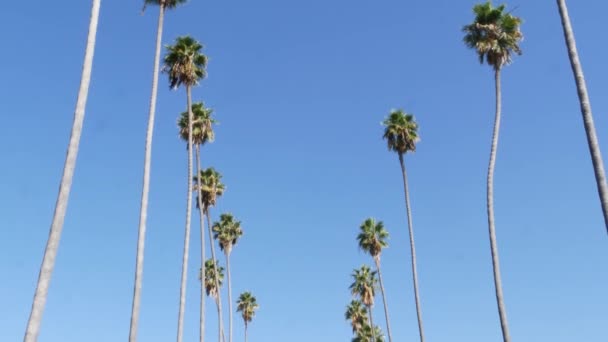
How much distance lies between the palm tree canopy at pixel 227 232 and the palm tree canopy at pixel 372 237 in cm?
1333

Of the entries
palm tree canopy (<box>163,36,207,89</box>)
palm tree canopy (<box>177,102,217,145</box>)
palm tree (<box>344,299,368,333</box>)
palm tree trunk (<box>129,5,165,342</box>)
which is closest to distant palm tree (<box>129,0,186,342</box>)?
palm tree trunk (<box>129,5,165,342</box>)

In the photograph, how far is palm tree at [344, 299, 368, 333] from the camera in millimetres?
82562

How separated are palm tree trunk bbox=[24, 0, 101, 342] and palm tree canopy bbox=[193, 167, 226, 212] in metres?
35.7

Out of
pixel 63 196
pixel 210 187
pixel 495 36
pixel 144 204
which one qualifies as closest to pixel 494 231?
pixel 495 36

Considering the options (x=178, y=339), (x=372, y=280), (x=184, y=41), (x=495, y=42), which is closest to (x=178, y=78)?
(x=184, y=41)

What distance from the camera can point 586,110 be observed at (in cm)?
1739

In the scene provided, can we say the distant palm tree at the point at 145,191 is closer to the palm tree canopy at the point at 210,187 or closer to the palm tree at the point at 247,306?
the palm tree canopy at the point at 210,187

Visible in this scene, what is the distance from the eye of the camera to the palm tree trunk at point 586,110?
642 inches

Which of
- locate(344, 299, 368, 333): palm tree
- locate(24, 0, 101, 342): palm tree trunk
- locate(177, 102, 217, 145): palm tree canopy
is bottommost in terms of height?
locate(24, 0, 101, 342): palm tree trunk

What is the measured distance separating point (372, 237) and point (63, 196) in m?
49.8

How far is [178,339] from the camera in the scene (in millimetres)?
35094

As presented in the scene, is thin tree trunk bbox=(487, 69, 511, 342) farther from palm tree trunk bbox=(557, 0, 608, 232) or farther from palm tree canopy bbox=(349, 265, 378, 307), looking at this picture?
palm tree canopy bbox=(349, 265, 378, 307)

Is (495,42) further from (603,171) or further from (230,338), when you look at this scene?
(230,338)

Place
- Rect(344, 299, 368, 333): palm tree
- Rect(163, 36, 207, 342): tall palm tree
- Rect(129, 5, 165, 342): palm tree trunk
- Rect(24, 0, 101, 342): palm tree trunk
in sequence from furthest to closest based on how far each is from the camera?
Rect(344, 299, 368, 333): palm tree → Rect(163, 36, 207, 342): tall palm tree → Rect(129, 5, 165, 342): palm tree trunk → Rect(24, 0, 101, 342): palm tree trunk
